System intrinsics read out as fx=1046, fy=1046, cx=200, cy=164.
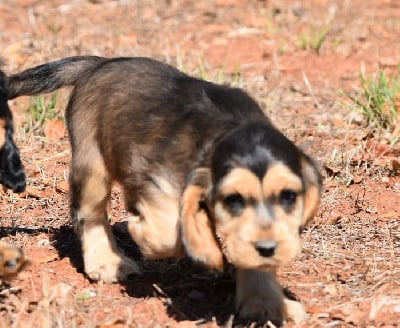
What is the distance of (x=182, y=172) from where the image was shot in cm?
553

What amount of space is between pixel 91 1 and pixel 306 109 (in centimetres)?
539

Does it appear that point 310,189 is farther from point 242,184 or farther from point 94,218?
point 94,218

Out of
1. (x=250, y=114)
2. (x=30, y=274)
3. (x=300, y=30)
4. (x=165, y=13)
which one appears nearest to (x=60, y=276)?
(x=30, y=274)

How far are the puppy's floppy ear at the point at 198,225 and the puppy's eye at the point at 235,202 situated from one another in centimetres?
19

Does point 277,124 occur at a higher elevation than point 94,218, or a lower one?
lower

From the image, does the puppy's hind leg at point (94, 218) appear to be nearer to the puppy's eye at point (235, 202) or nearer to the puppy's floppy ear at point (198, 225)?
the puppy's floppy ear at point (198, 225)

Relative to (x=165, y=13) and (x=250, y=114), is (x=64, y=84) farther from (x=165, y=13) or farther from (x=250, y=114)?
(x=165, y=13)

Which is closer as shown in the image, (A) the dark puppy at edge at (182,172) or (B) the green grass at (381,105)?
(A) the dark puppy at edge at (182,172)

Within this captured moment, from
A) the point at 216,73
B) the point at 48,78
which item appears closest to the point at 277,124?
the point at 216,73

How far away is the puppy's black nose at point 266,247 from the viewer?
16.0 ft

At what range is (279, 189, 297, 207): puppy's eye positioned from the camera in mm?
5109

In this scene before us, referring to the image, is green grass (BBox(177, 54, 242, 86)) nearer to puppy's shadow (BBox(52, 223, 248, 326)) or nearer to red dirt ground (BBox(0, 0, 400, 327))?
red dirt ground (BBox(0, 0, 400, 327))

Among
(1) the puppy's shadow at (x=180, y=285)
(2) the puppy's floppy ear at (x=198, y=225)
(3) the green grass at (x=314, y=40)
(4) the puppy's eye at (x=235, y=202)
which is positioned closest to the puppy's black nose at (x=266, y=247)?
(4) the puppy's eye at (x=235, y=202)

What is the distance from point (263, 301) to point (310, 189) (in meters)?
0.68
